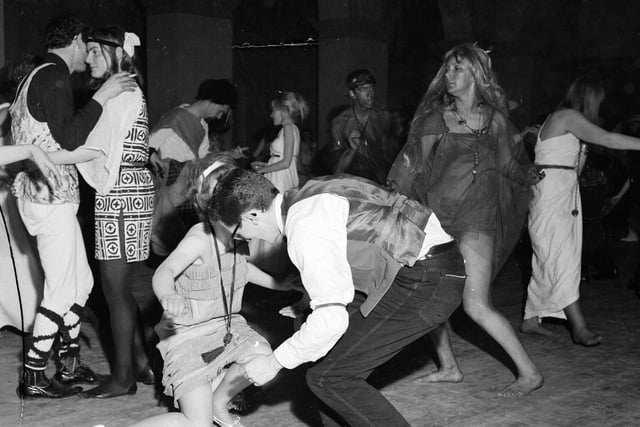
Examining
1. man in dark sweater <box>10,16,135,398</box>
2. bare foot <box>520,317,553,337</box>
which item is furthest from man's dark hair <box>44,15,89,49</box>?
bare foot <box>520,317,553,337</box>

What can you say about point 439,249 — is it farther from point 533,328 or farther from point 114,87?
point 533,328

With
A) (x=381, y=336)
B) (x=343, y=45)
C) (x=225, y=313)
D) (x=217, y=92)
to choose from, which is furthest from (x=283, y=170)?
(x=343, y=45)

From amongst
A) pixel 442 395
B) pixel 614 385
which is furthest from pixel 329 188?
pixel 614 385

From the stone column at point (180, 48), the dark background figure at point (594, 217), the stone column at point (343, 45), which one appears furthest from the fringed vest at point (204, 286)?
the stone column at point (343, 45)

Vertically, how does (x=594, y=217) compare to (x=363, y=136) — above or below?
below

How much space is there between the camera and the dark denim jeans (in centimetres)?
303

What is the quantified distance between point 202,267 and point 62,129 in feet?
3.48

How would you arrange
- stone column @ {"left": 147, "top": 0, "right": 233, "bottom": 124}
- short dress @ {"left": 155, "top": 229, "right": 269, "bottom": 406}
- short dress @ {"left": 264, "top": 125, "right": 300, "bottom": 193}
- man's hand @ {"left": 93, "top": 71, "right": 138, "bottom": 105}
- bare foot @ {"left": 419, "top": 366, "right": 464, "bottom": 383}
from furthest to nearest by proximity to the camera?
stone column @ {"left": 147, "top": 0, "right": 233, "bottom": 124} < short dress @ {"left": 264, "top": 125, "right": 300, "bottom": 193} < bare foot @ {"left": 419, "top": 366, "right": 464, "bottom": 383} < man's hand @ {"left": 93, "top": 71, "right": 138, "bottom": 105} < short dress @ {"left": 155, "top": 229, "right": 269, "bottom": 406}

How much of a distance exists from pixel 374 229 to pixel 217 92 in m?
3.39

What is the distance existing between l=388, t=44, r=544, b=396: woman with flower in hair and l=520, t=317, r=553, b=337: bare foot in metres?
1.45

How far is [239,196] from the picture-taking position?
294 cm

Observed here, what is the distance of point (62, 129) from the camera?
4098mm

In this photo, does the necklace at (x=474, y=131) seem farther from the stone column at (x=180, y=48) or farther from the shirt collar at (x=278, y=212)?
the stone column at (x=180, y=48)

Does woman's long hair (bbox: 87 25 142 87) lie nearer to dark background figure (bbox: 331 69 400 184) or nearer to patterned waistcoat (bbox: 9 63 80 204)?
patterned waistcoat (bbox: 9 63 80 204)
